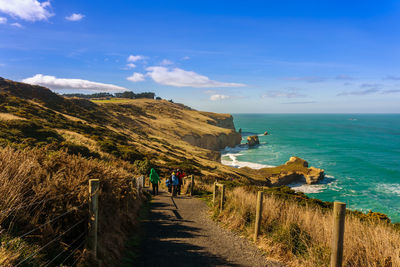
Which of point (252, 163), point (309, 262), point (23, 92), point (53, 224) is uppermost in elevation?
point (23, 92)

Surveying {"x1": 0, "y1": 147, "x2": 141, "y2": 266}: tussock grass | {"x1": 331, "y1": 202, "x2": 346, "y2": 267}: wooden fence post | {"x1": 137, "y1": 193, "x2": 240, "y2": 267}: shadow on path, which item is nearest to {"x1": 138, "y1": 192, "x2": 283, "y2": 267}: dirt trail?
{"x1": 137, "y1": 193, "x2": 240, "y2": 267}: shadow on path

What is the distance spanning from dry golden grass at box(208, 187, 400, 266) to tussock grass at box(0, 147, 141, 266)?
4.31 metres

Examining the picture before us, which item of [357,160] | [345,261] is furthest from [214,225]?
[357,160]

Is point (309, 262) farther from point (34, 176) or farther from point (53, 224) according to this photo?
point (34, 176)

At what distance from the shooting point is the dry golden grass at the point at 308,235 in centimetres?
497

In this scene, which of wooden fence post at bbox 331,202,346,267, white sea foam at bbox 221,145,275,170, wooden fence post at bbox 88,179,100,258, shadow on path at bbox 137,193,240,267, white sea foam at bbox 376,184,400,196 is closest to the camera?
wooden fence post at bbox 88,179,100,258

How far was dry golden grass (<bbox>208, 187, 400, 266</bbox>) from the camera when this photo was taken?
4.97 metres

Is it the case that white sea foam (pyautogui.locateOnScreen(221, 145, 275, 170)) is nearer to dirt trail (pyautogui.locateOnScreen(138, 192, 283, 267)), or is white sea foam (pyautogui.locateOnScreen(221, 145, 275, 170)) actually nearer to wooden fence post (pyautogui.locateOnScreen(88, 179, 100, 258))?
dirt trail (pyautogui.locateOnScreen(138, 192, 283, 267))

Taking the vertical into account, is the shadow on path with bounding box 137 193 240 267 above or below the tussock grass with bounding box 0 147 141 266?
below

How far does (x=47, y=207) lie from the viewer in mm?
4355

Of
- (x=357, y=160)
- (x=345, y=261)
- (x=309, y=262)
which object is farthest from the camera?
(x=357, y=160)

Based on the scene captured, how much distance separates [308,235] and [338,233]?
1.93m

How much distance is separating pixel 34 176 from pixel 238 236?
633 cm

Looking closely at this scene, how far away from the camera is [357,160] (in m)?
57.9
